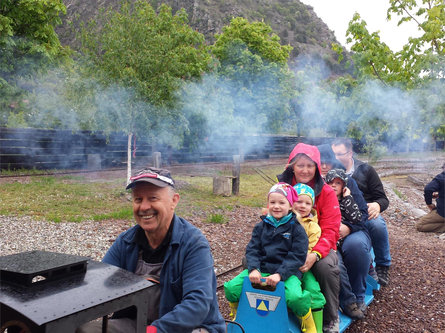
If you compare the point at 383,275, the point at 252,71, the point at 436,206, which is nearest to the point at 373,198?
the point at 383,275

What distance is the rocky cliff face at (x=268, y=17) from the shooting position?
73062 mm

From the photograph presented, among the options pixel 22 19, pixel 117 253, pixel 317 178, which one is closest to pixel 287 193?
pixel 317 178

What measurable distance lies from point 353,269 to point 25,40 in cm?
1176

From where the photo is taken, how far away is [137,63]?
1004cm

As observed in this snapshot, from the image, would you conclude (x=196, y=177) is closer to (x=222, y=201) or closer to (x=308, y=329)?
(x=222, y=201)

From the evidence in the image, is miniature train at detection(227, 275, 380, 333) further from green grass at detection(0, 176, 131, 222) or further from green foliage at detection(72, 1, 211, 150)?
green foliage at detection(72, 1, 211, 150)

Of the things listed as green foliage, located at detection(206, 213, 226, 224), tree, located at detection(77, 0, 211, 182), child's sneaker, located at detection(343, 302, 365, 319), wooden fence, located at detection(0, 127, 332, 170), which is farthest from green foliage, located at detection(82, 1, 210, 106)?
child's sneaker, located at detection(343, 302, 365, 319)

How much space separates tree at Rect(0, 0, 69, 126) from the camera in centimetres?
1134

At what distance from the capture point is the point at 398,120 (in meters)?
11.4

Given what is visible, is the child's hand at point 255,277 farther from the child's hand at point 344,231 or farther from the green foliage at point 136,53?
the green foliage at point 136,53

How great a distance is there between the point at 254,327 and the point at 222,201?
8.13 metres

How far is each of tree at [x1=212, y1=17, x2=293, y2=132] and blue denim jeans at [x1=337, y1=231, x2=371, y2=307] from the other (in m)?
16.4

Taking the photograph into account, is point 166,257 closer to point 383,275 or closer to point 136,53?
point 383,275

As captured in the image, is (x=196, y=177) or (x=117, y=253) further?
(x=196, y=177)
